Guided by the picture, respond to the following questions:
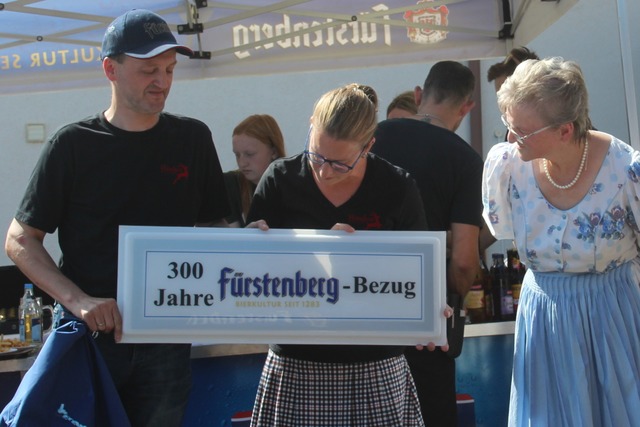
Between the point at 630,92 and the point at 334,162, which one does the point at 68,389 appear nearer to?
the point at 334,162

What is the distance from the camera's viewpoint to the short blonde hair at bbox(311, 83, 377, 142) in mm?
2377

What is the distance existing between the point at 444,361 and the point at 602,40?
5.47 m

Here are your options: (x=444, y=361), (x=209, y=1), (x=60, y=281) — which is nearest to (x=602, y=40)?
(x=209, y=1)

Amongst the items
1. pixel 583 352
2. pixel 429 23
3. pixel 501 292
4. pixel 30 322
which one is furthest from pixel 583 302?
pixel 429 23

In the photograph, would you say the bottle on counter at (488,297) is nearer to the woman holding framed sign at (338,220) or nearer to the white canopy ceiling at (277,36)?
the white canopy ceiling at (277,36)

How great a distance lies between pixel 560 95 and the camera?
2.60 metres

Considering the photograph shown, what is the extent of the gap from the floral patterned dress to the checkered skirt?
537mm

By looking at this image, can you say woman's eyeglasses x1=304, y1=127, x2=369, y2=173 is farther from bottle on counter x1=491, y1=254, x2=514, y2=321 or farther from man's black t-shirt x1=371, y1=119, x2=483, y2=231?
bottle on counter x1=491, y1=254, x2=514, y2=321

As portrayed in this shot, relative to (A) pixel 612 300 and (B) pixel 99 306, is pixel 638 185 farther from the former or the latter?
(B) pixel 99 306

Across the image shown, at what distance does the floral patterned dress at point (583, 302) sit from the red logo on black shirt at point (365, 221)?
546mm

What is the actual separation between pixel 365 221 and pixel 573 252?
683mm

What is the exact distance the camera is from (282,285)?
2484 mm

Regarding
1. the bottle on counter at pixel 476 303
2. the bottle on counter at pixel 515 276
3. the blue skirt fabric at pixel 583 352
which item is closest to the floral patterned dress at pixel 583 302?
the blue skirt fabric at pixel 583 352

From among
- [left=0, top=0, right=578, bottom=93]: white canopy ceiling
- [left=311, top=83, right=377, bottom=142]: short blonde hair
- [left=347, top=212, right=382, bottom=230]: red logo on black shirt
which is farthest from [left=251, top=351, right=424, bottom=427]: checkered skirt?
[left=0, top=0, right=578, bottom=93]: white canopy ceiling
